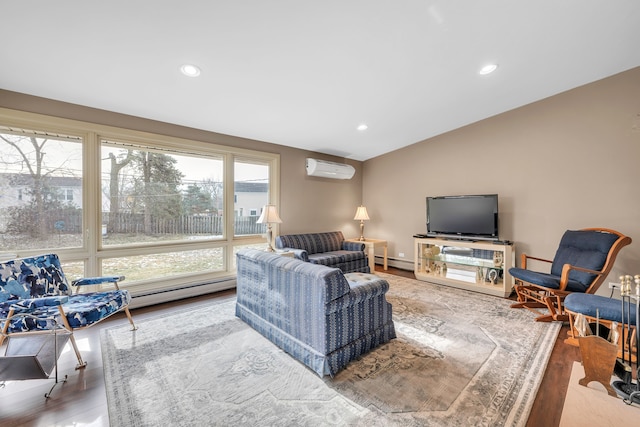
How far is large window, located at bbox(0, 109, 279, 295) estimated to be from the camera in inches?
107

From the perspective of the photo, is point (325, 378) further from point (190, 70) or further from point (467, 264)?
point (467, 264)

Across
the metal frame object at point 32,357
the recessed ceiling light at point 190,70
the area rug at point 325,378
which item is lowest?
the area rug at point 325,378

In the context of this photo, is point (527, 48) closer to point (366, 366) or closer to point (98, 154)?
point (366, 366)

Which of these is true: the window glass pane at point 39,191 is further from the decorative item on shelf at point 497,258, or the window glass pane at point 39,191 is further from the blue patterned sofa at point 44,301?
the decorative item on shelf at point 497,258

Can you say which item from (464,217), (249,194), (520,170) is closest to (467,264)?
(464,217)

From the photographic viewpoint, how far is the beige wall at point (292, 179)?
2.81 m

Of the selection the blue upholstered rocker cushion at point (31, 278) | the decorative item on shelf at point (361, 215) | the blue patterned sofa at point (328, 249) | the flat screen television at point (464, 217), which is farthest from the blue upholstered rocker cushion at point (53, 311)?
the flat screen television at point (464, 217)

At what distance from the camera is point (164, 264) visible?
11.8 feet

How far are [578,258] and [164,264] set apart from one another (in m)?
5.23

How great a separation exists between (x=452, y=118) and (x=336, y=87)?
2213mm

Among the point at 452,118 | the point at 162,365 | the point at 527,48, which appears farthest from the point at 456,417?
the point at 452,118

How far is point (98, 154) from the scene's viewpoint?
3.08 metres

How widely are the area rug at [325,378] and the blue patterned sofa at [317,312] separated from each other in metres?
0.10

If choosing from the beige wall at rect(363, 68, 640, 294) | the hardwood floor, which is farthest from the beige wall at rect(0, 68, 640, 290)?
the hardwood floor
